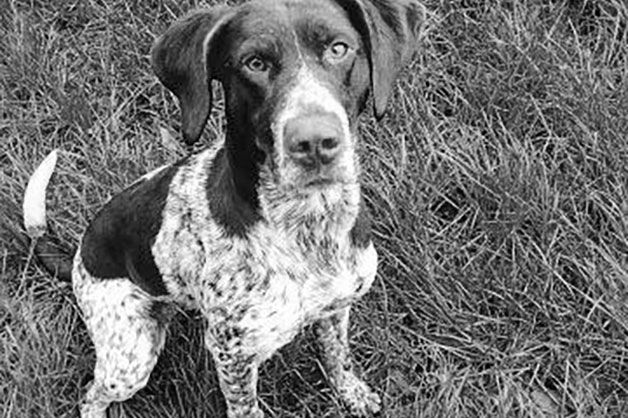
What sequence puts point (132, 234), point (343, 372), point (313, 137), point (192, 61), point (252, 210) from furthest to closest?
point (343, 372), point (132, 234), point (252, 210), point (192, 61), point (313, 137)

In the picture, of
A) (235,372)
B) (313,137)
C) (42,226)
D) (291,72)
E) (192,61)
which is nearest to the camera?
(313,137)

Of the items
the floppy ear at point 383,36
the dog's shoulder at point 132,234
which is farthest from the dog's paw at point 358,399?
the floppy ear at point 383,36

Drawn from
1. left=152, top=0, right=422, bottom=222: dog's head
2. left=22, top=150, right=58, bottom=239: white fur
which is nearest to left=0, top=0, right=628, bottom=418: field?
→ left=22, top=150, right=58, bottom=239: white fur

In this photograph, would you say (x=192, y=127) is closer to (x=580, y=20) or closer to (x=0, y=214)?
(x=0, y=214)

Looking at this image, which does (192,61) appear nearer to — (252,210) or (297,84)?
(297,84)

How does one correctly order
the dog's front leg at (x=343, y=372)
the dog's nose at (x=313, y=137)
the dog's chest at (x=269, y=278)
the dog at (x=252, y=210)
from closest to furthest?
the dog's nose at (x=313, y=137) → the dog at (x=252, y=210) → the dog's chest at (x=269, y=278) → the dog's front leg at (x=343, y=372)

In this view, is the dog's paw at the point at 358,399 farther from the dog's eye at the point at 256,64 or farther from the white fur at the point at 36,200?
the dog's eye at the point at 256,64

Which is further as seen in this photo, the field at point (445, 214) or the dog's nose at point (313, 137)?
the field at point (445, 214)

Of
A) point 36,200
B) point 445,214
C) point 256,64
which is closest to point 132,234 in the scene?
point 36,200

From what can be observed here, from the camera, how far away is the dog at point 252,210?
3.29m

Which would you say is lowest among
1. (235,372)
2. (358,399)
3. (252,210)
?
(358,399)

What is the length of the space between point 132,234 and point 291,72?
960 millimetres

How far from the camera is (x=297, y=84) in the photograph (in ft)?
10.6

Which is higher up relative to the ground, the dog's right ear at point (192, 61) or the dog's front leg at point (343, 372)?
the dog's right ear at point (192, 61)
